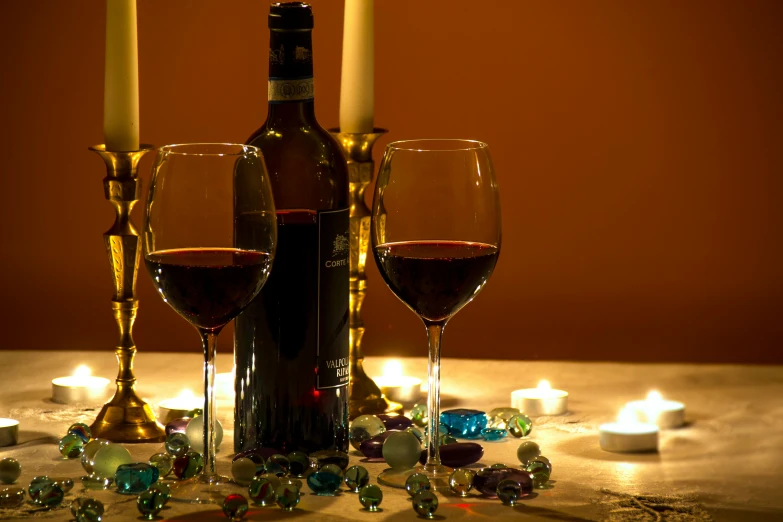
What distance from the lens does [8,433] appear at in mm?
1204

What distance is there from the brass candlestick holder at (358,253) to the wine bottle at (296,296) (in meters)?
0.21

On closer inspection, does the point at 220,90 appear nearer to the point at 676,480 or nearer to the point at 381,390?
the point at 381,390

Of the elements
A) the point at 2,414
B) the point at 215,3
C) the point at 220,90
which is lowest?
the point at 2,414

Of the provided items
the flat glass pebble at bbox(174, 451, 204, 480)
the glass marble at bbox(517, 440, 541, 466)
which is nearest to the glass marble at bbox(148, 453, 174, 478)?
the flat glass pebble at bbox(174, 451, 204, 480)

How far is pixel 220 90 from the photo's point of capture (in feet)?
8.51

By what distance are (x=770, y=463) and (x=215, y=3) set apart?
5.78 feet

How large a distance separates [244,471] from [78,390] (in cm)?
40

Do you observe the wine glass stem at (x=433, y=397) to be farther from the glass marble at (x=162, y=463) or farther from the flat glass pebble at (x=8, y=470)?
the flat glass pebble at (x=8, y=470)

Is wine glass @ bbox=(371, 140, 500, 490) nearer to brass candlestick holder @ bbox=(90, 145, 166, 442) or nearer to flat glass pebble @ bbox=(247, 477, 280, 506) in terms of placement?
flat glass pebble @ bbox=(247, 477, 280, 506)

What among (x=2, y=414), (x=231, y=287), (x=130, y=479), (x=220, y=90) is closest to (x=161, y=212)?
(x=231, y=287)

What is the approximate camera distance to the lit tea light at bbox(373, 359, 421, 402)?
143 centimetres

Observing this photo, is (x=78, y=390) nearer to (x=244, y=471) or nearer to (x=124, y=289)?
(x=124, y=289)

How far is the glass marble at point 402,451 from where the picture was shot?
110 centimetres

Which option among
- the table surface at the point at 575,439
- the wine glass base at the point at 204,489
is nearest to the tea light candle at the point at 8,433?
the table surface at the point at 575,439
